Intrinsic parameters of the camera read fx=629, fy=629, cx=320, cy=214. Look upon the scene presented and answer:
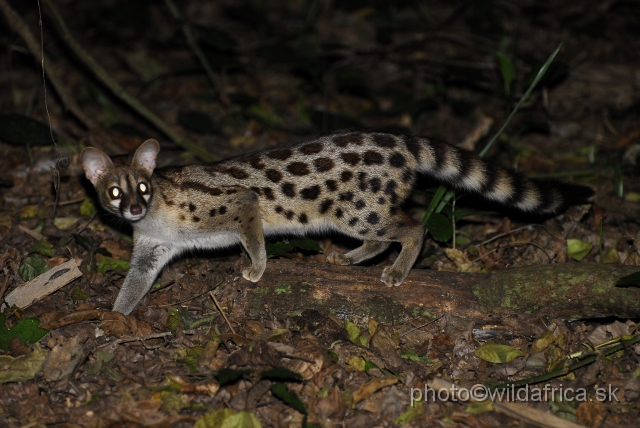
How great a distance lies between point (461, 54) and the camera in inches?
521

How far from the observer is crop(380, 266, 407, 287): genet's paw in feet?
20.0

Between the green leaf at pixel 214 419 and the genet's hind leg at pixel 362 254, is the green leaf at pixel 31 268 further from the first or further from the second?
the genet's hind leg at pixel 362 254

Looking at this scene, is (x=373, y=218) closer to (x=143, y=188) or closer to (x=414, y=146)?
(x=414, y=146)

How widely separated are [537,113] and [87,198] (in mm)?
7789

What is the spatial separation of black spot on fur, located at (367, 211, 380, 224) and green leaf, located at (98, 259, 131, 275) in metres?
2.75

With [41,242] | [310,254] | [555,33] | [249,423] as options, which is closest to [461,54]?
[555,33]

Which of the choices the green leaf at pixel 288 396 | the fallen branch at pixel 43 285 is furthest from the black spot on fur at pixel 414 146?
the fallen branch at pixel 43 285

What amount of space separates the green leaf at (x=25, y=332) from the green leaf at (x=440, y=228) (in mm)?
4075

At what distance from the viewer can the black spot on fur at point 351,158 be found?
6590 millimetres

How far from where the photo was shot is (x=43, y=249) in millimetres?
7133

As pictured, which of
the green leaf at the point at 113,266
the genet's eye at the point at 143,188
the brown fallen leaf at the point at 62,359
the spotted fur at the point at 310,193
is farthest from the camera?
the green leaf at the point at 113,266

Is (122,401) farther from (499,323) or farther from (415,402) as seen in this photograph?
(499,323)

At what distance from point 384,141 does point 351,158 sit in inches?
15.9

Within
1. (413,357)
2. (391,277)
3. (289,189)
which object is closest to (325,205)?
(289,189)
